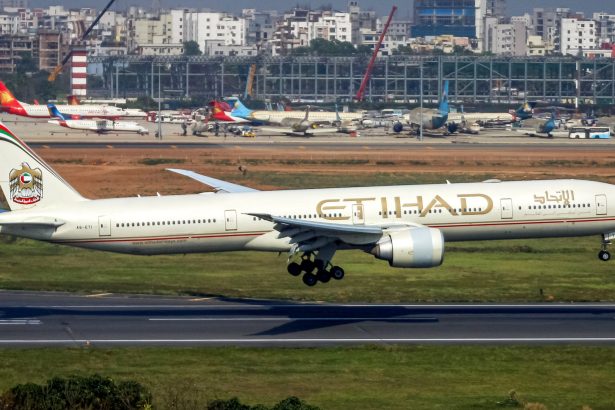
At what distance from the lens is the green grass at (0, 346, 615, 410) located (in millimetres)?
45562

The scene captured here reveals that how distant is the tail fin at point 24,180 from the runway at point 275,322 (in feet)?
19.2

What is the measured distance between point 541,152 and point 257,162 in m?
38.0

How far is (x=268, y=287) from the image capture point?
71.1 metres

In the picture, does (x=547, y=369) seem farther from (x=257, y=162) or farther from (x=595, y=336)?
(x=257, y=162)

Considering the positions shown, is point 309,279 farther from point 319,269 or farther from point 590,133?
point 590,133

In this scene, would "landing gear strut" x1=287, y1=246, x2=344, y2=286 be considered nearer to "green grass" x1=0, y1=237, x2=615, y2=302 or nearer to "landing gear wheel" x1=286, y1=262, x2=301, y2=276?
"landing gear wheel" x1=286, y1=262, x2=301, y2=276

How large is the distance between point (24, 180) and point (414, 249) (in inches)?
754

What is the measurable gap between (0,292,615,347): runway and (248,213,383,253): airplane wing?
380 centimetres

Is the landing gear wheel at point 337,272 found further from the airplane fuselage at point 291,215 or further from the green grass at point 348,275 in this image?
the green grass at point 348,275

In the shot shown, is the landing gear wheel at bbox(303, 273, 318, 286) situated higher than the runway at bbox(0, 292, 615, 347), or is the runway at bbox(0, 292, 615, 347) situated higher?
the landing gear wheel at bbox(303, 273, 318, 286)

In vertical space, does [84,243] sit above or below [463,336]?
above

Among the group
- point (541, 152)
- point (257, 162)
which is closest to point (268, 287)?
point (257, 162)

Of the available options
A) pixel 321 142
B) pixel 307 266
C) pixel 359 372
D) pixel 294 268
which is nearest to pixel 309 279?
pixel 307 266

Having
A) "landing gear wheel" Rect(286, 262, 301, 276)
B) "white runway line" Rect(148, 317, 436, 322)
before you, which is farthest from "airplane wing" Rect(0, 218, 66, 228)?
"landing gear wheel" Rect(286, 262, 301, 276)
